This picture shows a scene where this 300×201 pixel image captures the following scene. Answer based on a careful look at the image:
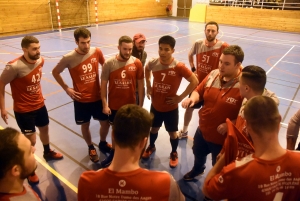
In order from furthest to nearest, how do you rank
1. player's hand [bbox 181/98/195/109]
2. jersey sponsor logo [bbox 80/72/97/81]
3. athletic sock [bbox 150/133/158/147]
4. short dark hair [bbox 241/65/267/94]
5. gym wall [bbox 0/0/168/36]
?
gym wall [bbox 0/0/168/36] < athletic sock [bbox 150/133/158/147] < jersey sponsor logo [bbox 80/72/97/81] < player's hand [bbox 181/98/195/109] < short dark hair [bbox 241/65/267/94]

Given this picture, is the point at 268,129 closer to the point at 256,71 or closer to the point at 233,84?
the point at 256,71

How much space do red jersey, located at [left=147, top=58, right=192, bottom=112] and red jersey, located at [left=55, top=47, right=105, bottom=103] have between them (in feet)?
3.23

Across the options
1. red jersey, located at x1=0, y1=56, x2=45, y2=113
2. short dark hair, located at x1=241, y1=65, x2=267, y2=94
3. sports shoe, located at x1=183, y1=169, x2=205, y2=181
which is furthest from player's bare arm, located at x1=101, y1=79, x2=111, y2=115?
short dark hair, located at x1=241, y1=65, x2=267, y2=94

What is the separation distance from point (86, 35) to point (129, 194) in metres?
2.94

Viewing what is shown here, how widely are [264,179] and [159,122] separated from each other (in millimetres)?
2633

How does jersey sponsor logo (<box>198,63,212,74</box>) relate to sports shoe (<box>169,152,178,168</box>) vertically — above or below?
above

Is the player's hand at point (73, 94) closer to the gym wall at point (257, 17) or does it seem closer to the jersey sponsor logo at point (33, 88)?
the jersey sponsor logo at point (33, 88)

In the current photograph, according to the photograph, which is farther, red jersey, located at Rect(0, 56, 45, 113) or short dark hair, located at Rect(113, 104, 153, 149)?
red jersey, located at Rect(0, 56, 45, 113)

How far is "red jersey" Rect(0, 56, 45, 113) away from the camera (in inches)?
141

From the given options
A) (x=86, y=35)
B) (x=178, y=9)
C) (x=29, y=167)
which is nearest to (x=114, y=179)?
(x=29, y=167)

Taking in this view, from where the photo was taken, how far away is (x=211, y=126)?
3.25 m

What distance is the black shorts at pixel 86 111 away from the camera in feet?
13.6

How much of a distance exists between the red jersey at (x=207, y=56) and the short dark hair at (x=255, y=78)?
7.14 ft

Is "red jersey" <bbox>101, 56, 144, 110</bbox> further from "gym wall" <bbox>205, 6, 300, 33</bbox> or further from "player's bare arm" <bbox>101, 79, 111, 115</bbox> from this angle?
"gym wall" <bbox>205, 6, 300, 33</bbox>
